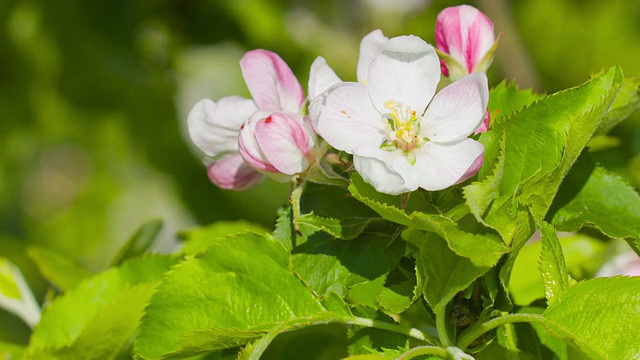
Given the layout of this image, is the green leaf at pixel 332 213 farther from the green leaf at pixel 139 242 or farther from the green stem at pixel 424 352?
the green leaf at pixel 139 242

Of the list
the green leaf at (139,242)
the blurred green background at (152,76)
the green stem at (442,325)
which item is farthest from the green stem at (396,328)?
the blurred green background at (152,76)

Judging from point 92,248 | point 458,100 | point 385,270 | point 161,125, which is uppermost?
point 458,100

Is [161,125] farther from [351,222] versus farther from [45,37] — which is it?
[351,222]

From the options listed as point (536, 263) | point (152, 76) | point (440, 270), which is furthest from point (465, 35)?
point (152, 76)

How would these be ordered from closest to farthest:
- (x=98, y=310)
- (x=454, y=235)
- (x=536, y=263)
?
(x=454, y=235), (x=98, y=310), (x=536, y=263)

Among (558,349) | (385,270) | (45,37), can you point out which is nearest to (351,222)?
(385,270)

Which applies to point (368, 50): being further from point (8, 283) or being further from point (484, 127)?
point (8, 283)

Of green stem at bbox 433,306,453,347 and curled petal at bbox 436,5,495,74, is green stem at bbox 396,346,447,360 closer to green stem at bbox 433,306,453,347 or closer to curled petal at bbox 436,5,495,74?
green stem at bbox 433,306,453,347
